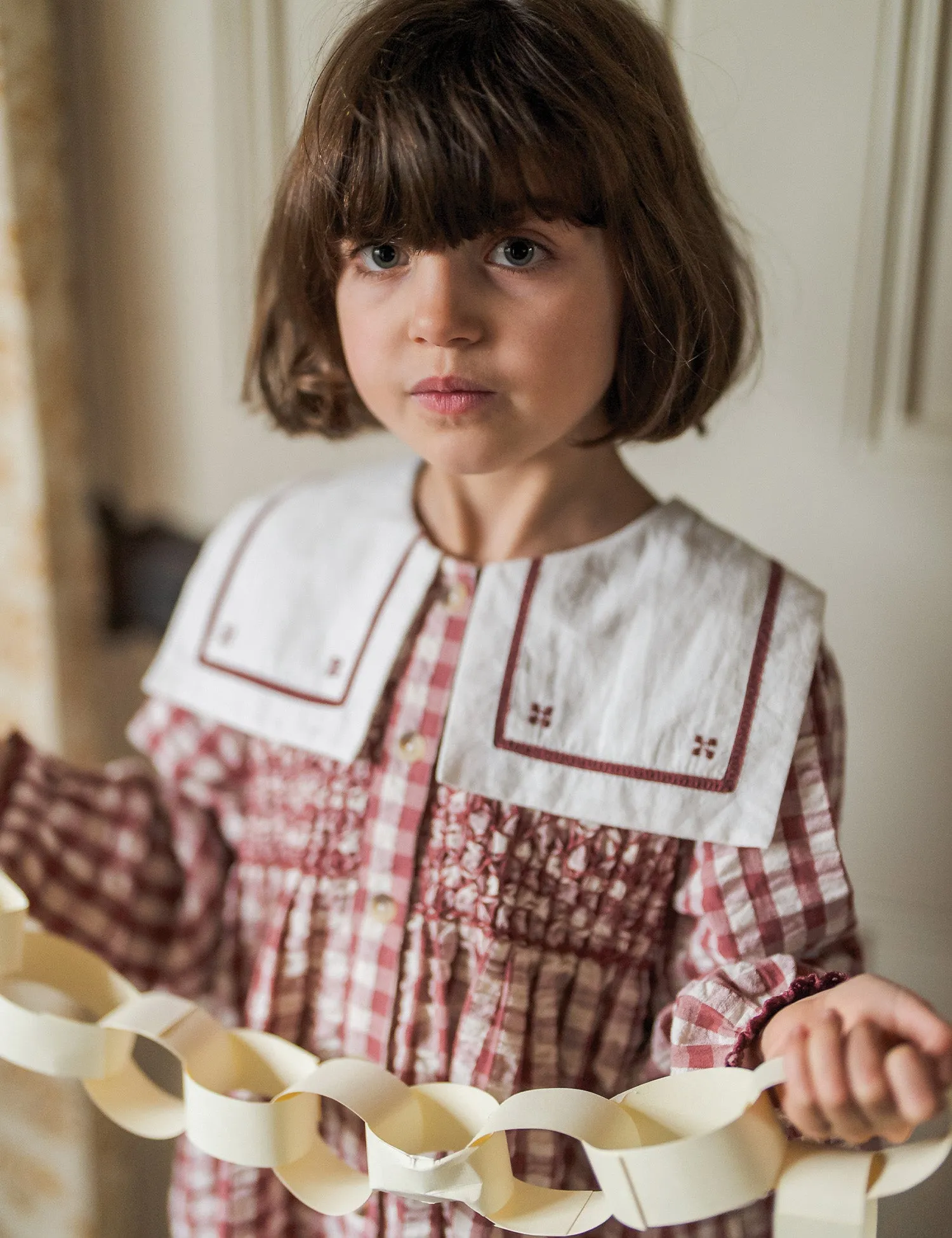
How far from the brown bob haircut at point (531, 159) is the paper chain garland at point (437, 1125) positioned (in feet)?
1.10

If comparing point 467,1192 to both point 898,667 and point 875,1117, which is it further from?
point 898,667

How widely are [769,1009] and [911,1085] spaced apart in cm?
9

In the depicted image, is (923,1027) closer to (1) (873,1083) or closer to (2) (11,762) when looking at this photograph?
(1) (873,1083)

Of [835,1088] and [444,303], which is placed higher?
[444,303]

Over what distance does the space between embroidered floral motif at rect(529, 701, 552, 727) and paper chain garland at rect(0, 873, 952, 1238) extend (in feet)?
0.58

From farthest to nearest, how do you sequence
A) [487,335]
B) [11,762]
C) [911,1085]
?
[11,762] → [487,335] → [911,1085]

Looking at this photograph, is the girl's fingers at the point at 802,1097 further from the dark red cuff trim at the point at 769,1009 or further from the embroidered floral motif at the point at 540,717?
the embroidered floral motif at the point at 540,717

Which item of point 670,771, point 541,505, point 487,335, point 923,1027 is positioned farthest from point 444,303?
point 923,1027

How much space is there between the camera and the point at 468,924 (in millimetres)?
606

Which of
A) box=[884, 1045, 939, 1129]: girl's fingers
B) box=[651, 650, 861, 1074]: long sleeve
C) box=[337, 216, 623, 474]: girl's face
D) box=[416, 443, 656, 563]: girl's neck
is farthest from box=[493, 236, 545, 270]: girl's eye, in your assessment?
box=[884, 1045, 939, 1129]: girl's fingers

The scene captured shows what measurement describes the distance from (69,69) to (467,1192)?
2.43 feet

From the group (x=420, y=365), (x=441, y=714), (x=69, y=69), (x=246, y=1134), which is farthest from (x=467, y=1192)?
(x=69, y=69)

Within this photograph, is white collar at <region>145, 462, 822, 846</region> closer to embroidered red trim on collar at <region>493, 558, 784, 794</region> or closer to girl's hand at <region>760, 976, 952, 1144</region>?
embroidered red trim on collar at <region>493, 558, 784, 794</region>

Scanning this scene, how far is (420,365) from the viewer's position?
547 millimetres
